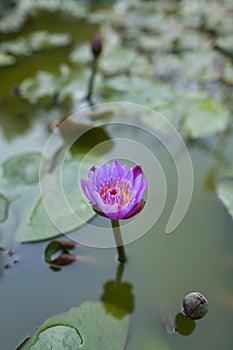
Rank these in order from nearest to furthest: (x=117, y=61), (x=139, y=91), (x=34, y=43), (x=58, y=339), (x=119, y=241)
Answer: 1. (x=58, y=339)
2. (x=119, y=241)
3. (x=139, y=91)
4. (x=117, y=61)
5. (x=34, y=43)

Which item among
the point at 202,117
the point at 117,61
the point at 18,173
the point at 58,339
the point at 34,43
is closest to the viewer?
the point at 58,339

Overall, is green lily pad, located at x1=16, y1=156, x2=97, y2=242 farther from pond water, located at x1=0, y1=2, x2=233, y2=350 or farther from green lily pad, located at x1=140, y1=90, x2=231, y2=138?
green lily pad, located at x1=140, y1=90, x2=231, y2=138

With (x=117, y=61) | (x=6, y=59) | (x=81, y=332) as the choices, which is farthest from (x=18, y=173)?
(x=117, y=61)

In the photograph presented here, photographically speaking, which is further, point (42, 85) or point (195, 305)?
point (42, 85)

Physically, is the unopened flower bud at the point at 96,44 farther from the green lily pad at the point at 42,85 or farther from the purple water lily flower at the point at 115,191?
the purple water lily flower at the point at 115,191

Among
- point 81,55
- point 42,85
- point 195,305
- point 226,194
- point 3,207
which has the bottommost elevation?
point 195,305

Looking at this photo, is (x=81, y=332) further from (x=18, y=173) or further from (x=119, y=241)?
(x=18, y=173)

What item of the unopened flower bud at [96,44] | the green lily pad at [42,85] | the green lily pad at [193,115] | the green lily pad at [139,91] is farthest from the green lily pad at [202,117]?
the green lily pad at [42,85]
